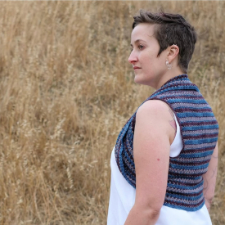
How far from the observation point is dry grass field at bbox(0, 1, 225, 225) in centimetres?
316

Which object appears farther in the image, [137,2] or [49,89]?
[137,2]

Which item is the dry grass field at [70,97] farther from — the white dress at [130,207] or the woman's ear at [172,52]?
the woman's ear at [172,52]

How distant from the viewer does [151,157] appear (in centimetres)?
114

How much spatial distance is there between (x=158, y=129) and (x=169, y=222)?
0.36m

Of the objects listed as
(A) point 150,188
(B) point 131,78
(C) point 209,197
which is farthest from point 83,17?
(A) point 150,188

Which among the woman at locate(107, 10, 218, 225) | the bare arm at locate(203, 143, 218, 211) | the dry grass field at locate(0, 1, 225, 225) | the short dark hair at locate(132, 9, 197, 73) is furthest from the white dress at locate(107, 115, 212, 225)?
the dry grass field at locate(0, 1, 225, 225)

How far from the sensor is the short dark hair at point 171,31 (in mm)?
1323

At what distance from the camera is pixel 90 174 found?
3.32 metres

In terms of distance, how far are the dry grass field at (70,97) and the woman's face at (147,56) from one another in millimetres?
1643

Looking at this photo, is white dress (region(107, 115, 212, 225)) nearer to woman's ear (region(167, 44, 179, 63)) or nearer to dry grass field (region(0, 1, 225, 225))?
woman's ear (region(167, 44, 179, 63))

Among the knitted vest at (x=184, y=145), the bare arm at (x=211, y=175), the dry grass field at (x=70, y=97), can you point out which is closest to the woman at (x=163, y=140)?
the knitted vest at (x=184, y=145)

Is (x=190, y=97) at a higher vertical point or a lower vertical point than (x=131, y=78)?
lower

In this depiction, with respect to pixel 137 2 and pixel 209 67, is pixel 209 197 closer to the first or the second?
pixel 209 67

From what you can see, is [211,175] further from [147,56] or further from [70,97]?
[70,97]
